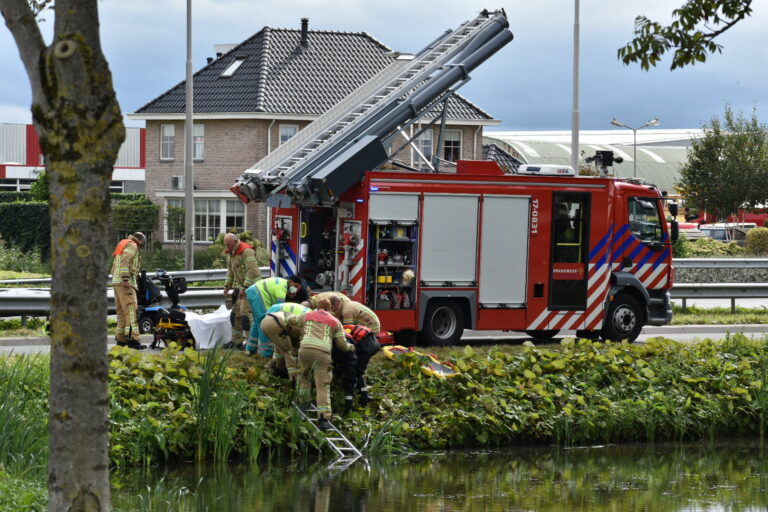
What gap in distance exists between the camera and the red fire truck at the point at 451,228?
1602cm

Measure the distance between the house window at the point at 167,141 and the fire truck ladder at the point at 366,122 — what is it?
2917 cm

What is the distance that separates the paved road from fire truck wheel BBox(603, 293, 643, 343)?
0.29m

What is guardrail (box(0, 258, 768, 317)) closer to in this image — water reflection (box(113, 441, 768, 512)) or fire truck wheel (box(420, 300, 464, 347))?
fire truck wheel (box(420, 300, 464, 347))

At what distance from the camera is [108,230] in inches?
231

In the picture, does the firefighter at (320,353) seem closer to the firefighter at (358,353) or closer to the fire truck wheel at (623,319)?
the firefighter at (358,353)

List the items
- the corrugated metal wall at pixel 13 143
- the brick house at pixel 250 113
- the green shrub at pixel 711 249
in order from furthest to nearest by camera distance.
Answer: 1. the corrugated metal wall at pixel 13 143
2. the brick house at pixel 250 113
3. the green shrub at pixel 711 249

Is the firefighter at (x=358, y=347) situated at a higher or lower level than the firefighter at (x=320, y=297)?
lower

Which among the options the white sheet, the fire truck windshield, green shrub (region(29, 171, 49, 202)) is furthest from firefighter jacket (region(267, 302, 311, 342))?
green shrub (region(29, 171, 49, 202))

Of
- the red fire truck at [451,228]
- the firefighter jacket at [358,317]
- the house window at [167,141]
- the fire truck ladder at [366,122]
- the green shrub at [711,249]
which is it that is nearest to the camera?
the firefighter jacket at [358,317]

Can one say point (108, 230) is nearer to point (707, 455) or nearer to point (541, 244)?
point (707, 455)

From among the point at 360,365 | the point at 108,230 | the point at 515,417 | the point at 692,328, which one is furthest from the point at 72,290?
the point at 692,328

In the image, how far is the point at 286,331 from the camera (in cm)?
1263

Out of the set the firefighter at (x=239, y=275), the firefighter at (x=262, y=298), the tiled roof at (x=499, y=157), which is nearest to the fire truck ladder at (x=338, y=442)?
the firefighter at (x=262, y=298)

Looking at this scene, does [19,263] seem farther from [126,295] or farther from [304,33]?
[304,33]
